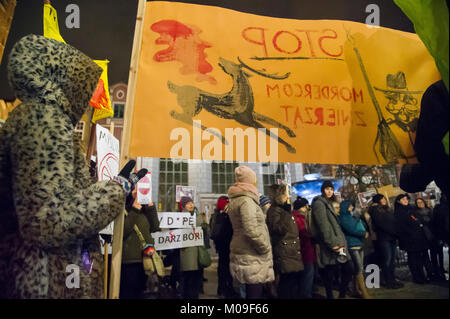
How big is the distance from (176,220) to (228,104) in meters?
2.66

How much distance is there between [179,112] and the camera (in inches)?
78.7

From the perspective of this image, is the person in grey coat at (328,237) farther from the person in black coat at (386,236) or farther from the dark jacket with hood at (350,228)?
the person in black coat at (386,236)

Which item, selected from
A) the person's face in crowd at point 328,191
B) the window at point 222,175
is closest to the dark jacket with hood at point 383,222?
the person's face in crowd at point 328,191

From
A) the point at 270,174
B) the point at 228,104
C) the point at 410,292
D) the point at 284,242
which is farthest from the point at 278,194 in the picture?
the point at 270,174

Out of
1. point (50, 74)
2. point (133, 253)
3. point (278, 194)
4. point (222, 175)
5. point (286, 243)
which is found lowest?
point (133, 253)

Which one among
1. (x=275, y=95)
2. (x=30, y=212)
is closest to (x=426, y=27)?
(x=275, y=95)

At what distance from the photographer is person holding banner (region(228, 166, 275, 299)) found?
298cm

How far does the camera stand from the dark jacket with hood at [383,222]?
514 centimetres

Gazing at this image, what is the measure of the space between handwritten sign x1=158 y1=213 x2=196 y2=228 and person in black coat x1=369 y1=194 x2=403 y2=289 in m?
3.33

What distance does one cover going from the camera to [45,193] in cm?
114

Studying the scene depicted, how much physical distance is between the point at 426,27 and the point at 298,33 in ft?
3.50

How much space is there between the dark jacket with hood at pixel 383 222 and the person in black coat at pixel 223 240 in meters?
2.77

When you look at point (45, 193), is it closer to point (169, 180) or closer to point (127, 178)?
point (127, 178)

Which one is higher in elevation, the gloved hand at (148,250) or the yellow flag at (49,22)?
the yellow flag at (49,22)
